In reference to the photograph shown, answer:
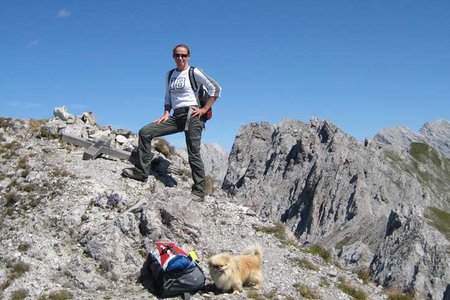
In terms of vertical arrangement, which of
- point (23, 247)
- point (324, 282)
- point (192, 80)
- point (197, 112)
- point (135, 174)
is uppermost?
point (192, 80)

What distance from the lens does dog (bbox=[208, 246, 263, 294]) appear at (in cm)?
998

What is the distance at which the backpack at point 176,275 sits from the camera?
32.4 ft

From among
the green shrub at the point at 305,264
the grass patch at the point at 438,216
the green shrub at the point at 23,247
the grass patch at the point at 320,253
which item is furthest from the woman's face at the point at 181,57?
the grass patch at the point at 438,216

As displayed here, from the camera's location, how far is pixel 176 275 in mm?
9938

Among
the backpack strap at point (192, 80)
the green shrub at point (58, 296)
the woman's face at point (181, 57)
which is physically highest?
the woman's face at point (181, 57)

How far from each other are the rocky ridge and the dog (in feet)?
0.84

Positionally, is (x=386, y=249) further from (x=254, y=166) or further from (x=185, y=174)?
(x=254, y=166)

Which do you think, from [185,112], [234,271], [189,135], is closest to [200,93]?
[185,112]

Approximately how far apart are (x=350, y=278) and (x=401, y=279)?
173 ft

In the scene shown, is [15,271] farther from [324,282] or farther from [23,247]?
[324,282]

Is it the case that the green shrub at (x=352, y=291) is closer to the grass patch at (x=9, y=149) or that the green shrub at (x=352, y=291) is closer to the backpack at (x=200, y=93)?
the backpack at (x=200, y=93)

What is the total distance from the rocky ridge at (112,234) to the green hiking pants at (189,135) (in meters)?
0.84

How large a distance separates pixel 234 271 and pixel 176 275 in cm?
135

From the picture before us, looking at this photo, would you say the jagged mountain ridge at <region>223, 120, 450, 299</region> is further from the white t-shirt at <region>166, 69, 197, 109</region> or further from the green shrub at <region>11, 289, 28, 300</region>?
the green shrub at <region>11, 289, 28, 300</region>
